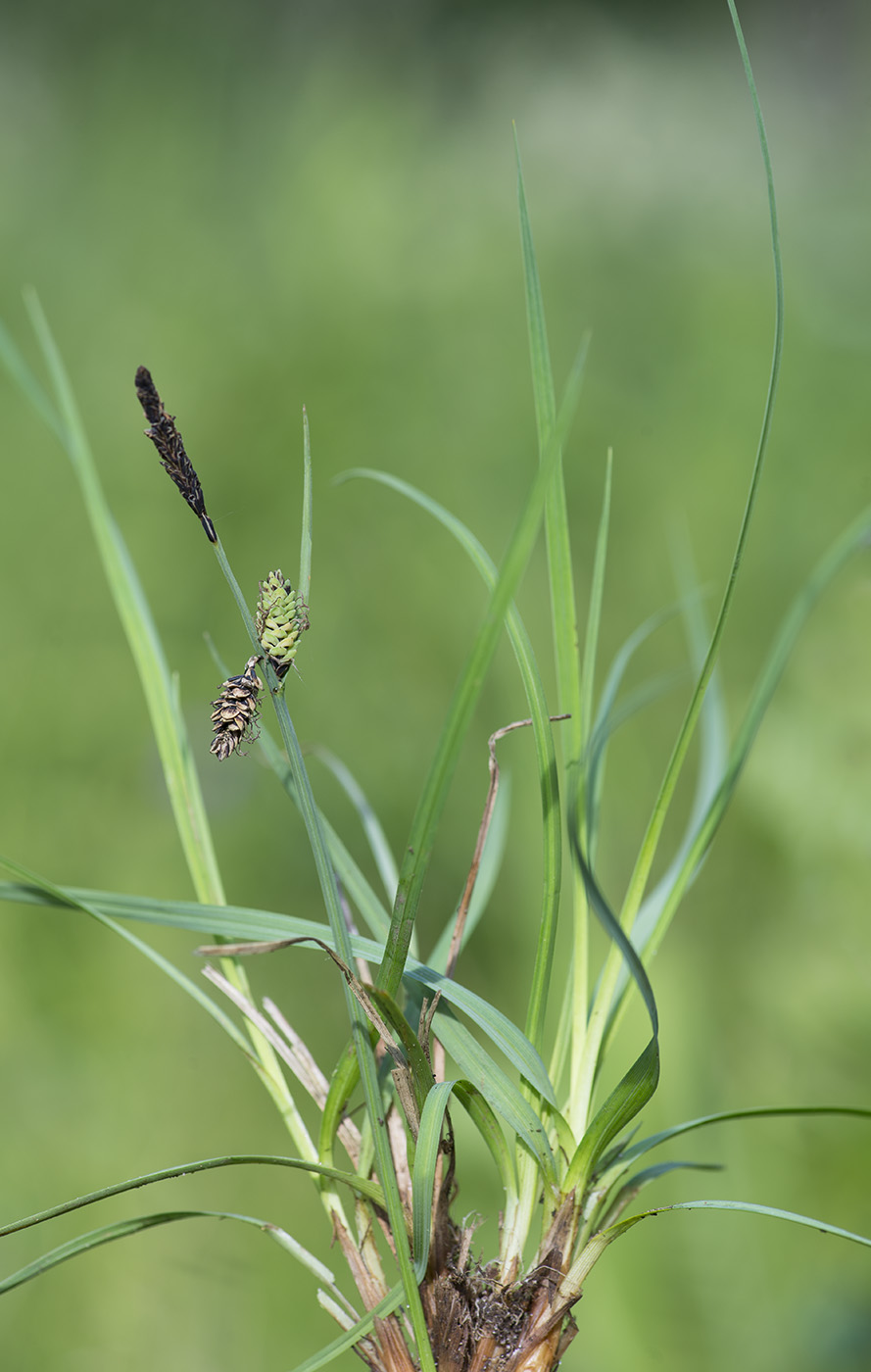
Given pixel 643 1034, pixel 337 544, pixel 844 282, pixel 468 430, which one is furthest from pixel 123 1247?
pixel 844 282

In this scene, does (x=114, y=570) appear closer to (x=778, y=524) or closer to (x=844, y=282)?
(x=778, y=524)

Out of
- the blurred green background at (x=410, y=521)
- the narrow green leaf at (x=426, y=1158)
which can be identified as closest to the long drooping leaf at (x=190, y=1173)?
the narrow green leaf at (x=426, y=1158)

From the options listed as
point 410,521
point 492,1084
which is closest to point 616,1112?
point 492,1084

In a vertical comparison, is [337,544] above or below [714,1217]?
above

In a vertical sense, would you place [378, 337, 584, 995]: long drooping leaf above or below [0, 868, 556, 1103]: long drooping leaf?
above

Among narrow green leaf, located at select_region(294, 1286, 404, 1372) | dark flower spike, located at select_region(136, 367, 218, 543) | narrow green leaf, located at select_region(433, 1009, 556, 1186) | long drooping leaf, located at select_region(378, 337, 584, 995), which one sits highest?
dark flower spike, located at select_region(136, 367, 218, 543)

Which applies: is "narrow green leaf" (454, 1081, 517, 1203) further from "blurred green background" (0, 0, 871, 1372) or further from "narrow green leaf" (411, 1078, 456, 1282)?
"blurred green background" (0, 0, 871, 1372)

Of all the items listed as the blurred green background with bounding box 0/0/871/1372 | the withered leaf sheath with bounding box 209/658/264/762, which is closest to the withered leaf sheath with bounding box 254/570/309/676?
the withered leaf sheath with bounding box 209/658/264/762
